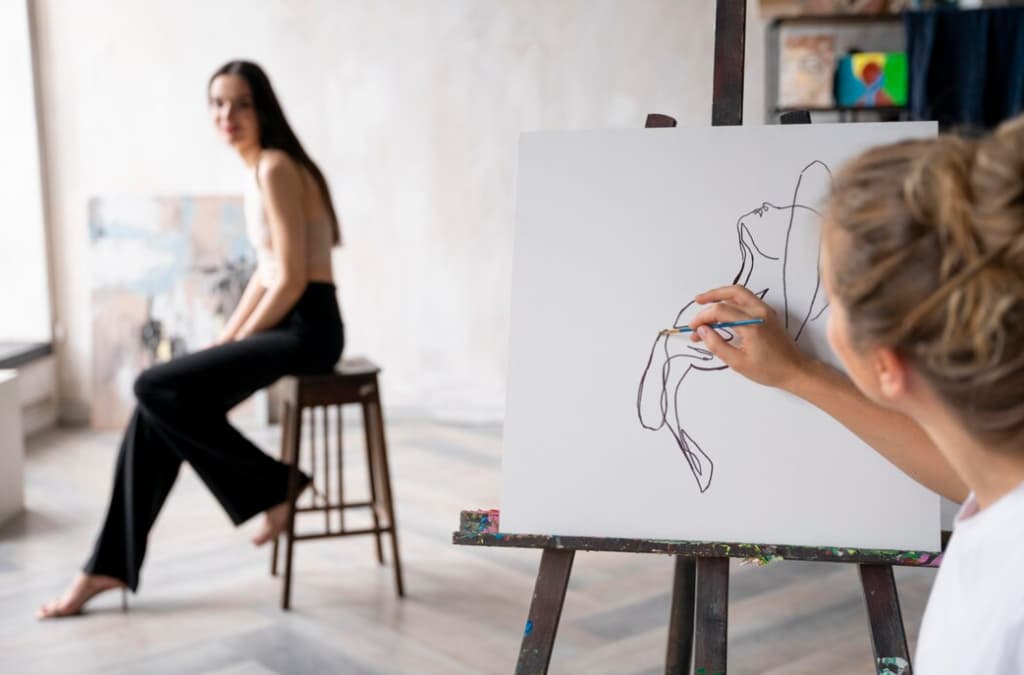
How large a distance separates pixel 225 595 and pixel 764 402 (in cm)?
189

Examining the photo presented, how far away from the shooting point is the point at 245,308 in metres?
3.16

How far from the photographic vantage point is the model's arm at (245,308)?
10.2 feet

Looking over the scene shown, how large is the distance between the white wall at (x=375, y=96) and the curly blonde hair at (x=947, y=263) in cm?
407

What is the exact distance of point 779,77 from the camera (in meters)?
4.50

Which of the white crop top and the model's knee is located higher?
the white crop top

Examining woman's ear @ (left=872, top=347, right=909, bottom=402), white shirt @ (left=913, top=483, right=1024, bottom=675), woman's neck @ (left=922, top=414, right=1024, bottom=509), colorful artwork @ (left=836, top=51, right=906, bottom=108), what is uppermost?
colorful artwork @ (left=836, top=51, right=906, bottom=108)

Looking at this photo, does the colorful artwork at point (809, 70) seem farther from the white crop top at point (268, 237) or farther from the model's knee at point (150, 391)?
the model's knee at point (150, 391)

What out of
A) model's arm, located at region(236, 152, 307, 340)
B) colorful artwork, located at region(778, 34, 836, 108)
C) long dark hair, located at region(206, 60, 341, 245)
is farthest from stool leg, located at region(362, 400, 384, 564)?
colorful artwork, located at region(778, 34, 836, 108)

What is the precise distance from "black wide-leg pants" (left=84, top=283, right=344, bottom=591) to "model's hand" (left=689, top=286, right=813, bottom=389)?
1674 mm

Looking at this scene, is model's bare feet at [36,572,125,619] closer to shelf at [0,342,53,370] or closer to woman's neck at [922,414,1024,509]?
shelf at [0,342,53,370]

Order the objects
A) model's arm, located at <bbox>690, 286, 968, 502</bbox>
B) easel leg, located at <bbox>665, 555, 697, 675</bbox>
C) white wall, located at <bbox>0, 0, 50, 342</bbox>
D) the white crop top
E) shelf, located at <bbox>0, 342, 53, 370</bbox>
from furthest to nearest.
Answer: white wall, located at <bbox>0, 0, 50, 342</bbox> < shelf, located at <bbox>0, 342, 53, 370</bbox> < the white crop top < easel leg, located at <bbox>665, 555, 697, 675</bbox> < model's arm, located at <bbox>690, 286, 968, 502</bbox>

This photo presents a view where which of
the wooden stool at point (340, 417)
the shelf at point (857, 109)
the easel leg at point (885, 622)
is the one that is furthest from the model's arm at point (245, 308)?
the shelf at point (857, 109)

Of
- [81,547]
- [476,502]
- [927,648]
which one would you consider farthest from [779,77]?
[927,648]

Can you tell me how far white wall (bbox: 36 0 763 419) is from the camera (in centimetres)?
482
